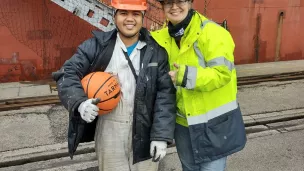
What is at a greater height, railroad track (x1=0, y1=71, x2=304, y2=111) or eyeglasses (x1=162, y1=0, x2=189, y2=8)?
eyeglasses (x1=162, y1=0, x2=189, y2=8)

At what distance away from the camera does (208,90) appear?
2484mm

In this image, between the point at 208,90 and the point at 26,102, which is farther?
the point at 26,102

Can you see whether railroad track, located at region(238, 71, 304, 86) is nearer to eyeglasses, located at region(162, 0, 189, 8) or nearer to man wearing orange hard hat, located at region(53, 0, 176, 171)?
man wearing orange hard hat, located at region(53, 0, 176, 171)

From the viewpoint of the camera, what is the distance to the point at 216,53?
8.11 ft

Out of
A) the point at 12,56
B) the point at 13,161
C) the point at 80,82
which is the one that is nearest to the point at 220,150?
the point at 80,82

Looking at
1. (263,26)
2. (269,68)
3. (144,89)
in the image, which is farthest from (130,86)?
(263,26)

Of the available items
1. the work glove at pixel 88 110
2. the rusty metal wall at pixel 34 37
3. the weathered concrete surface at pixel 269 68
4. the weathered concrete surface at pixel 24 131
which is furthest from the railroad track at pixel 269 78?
the work glove at pixel 88 110

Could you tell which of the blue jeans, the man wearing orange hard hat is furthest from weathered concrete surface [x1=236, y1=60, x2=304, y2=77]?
the man wearing orange hard hat

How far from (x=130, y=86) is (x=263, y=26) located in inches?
376

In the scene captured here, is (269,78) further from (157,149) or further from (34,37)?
(157,149)

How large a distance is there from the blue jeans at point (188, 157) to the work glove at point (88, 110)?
34.5 inches

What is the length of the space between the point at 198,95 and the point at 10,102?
5.91 m

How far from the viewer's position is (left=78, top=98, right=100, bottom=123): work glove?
237 cm

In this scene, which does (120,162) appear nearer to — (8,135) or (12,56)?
(8,135)
